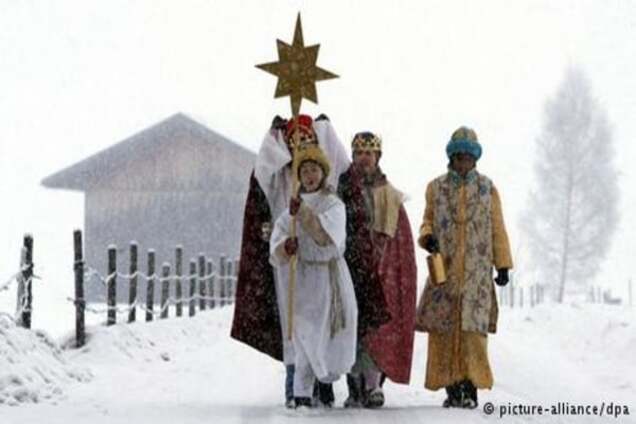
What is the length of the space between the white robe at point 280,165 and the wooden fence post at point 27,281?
12.9 ft

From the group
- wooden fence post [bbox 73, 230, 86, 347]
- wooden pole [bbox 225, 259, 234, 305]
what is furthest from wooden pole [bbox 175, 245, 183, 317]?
wooden fence post [bbox 73, 230, 86, 347]

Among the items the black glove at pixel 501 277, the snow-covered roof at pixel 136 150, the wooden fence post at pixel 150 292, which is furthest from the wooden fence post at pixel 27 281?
the snow-covered roof at pixel 136 150

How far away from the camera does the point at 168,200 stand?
36.8 m

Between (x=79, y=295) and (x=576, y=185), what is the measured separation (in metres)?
35.2

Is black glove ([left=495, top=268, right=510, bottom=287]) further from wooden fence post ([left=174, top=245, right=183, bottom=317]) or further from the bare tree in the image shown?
the bare tree

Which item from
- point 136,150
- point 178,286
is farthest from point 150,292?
point 136,150

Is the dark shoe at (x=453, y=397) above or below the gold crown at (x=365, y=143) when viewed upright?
below

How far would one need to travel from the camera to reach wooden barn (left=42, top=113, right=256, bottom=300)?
119ft

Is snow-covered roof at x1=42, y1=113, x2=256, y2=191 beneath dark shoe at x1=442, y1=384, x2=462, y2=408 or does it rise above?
above

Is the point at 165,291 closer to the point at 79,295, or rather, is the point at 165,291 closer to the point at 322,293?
the point at 79,295

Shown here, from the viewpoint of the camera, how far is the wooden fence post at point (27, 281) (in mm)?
11602

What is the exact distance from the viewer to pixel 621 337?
15766 mm

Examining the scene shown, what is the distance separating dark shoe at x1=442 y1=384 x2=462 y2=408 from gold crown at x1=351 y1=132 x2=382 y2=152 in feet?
6.01

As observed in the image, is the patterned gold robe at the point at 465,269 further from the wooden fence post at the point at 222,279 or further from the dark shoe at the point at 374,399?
the wooden fence post at the point at 222,279
